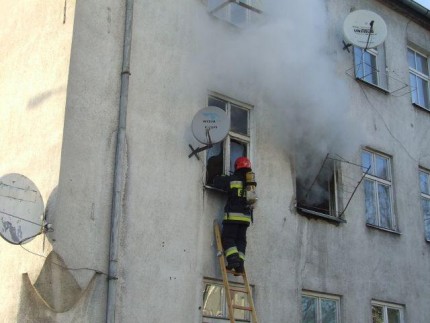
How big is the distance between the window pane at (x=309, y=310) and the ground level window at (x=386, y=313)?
1250 mm

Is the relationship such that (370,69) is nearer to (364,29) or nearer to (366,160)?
(364,29)

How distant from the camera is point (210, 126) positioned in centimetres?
765

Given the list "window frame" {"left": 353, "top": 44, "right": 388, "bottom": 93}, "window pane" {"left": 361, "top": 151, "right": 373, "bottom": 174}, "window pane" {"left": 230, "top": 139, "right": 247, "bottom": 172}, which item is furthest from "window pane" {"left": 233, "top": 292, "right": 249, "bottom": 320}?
"window frame" {"left": 353, "top": 44, "right": 388, "bottom": 93}

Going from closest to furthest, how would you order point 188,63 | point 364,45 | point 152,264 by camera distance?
point 152,264 → point 188,63 → point 364,45

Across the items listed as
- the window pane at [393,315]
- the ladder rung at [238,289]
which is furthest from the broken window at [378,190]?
the ladder rung at [238,289]

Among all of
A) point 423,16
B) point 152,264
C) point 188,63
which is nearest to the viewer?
point 152,264

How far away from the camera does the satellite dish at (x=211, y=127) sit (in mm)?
7625

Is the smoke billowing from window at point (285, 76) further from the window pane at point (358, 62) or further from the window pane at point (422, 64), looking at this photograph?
the window pane at point (422, 64)

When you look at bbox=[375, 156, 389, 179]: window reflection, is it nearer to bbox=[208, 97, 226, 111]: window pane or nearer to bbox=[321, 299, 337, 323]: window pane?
bbox=[321, 299, 337, 323]: window pane

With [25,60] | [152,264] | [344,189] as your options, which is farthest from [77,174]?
[344,189]

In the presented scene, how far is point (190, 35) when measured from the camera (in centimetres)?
844

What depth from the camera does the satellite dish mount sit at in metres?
7.62

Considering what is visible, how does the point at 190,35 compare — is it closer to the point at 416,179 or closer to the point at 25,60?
the point at 25,60

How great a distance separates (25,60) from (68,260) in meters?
2.92
